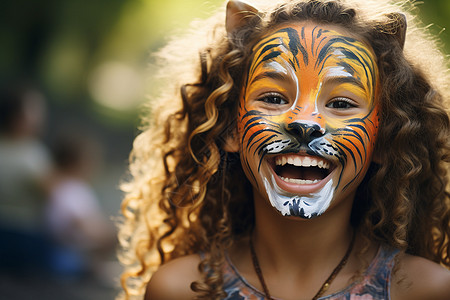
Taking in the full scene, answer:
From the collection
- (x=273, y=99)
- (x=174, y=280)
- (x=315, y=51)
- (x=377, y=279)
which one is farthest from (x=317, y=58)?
(x=174, y=280)

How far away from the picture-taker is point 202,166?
3021 mm

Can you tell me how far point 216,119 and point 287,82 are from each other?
17.4 inches

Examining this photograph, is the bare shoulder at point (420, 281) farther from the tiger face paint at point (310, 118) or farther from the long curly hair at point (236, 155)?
the tiger face paint at point (310, 118)

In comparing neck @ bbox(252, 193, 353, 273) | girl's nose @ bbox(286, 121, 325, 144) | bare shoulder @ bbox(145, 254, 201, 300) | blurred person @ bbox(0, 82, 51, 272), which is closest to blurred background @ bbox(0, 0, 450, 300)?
blurred person @ bbox(0, 82, 51, 272)

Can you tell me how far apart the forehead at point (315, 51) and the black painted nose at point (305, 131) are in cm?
26

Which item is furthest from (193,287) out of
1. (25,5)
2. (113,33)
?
(113,33)

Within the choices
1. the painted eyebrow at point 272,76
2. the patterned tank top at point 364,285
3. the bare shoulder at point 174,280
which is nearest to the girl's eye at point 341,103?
the painted eyebrow at point 272,76

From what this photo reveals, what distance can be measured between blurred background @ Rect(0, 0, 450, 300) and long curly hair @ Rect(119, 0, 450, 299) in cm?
36

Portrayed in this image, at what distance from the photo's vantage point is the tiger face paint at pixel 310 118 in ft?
8.36

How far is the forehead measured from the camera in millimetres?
2596

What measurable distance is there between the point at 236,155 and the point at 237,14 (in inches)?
27.5

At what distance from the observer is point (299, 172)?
2695mm

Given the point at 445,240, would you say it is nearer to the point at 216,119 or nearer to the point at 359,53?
the point at 359,53

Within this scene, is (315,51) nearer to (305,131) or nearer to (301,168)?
(305,131)
